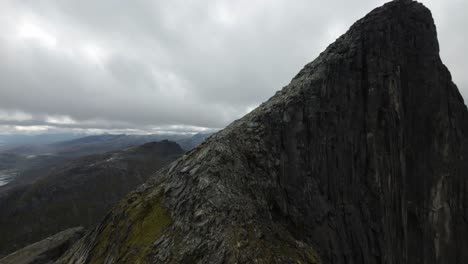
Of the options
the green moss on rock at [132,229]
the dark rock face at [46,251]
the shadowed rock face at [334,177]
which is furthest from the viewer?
the dark rock face at [46,251]

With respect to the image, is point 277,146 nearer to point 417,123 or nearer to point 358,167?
point 358,167

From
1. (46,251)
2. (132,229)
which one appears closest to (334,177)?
Answer: (132,229)

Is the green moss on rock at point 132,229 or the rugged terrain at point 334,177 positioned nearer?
the green moss on rock at point 132,229

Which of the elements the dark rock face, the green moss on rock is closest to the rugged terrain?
the green moss on rock

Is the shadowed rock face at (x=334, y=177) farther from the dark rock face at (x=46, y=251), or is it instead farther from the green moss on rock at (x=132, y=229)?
the dark rock face at (x=46, y=251)

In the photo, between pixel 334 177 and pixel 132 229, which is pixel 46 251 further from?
pixel 334 177

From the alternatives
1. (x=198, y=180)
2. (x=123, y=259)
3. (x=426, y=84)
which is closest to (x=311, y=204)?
(x=198, y=180)

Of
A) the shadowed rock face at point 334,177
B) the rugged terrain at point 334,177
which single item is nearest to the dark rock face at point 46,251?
the rugged terrain at point 334,177
